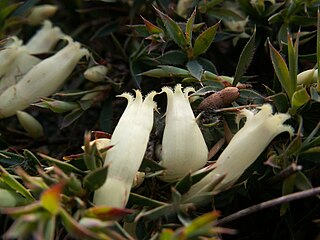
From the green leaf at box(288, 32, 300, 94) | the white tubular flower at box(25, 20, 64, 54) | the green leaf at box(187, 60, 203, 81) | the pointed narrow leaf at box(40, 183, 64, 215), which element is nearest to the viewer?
the pointed narrow leaf at box(40, 183, 64, 215)

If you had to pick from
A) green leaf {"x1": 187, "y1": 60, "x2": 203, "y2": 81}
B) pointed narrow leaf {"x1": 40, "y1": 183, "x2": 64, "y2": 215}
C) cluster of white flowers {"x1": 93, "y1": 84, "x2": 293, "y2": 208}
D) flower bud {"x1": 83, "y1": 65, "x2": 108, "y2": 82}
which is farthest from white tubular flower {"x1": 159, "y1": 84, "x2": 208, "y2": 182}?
flower bud {"x1": 83, "y1": 65, "x2": 108, "y2": 82}

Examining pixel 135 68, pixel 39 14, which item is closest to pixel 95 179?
pixel 135 68

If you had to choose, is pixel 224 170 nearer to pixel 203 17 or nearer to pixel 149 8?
pixel 203 17

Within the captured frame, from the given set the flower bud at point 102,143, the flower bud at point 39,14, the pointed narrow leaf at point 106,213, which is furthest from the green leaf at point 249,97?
the flower bud at point 39,14

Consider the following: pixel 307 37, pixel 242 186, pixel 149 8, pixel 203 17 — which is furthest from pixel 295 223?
pixel 149 8

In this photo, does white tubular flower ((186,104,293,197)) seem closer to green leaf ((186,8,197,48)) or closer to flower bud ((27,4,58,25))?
green leaf ((186,8,197,48))

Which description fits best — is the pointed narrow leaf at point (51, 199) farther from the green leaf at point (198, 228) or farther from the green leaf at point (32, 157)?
the green leaf at point (32, 157)
